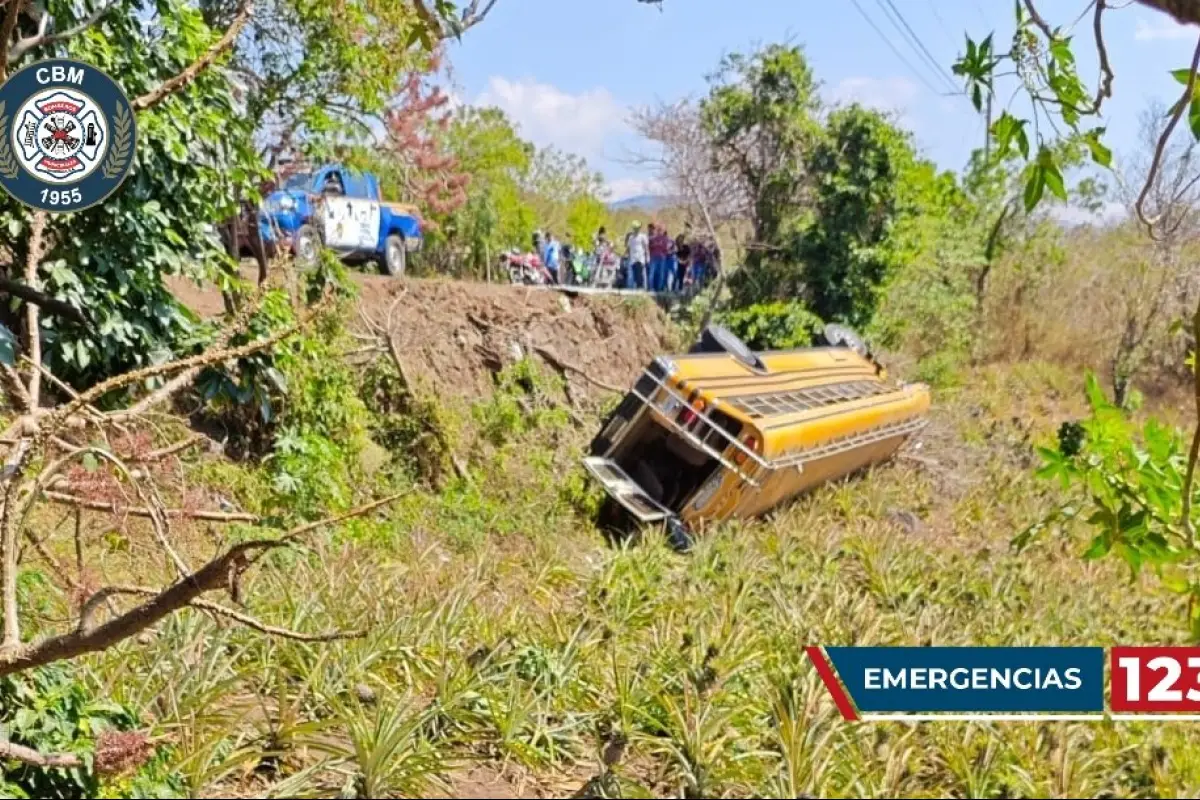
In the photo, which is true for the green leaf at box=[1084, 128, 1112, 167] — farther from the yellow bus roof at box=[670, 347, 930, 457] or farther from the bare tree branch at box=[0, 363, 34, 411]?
the yellow bus roof at box=[670, 347, 930, 457]

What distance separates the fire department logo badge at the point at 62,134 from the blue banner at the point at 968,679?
2.88 metres

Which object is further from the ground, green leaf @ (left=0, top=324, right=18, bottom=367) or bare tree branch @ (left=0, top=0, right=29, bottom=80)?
bare tree branch @ (left=0, top=0, right=29, bottom=80)

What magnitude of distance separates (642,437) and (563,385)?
2634 millimetres

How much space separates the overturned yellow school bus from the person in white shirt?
6.69 metres

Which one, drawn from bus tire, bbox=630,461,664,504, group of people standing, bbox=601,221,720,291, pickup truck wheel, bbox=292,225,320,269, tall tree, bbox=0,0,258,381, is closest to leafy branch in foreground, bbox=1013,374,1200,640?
tall tree, bbox=0,0,258,381

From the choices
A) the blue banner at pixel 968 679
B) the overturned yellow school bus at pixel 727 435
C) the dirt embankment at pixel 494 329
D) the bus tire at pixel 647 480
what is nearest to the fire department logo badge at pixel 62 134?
the blue banner at pixel 968 679

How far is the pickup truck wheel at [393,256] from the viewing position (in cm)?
1309

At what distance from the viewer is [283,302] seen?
6273 mm

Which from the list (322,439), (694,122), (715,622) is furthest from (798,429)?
(694,122)

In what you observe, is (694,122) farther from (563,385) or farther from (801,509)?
(801,509)

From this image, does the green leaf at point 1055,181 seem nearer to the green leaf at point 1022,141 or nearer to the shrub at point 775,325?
the green leaf at point 1022,141

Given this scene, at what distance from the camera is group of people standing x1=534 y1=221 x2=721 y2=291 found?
621 inches

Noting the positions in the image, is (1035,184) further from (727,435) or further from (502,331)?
(502,331)

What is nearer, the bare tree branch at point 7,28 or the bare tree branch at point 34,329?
the bare tree branch at point 7,28
